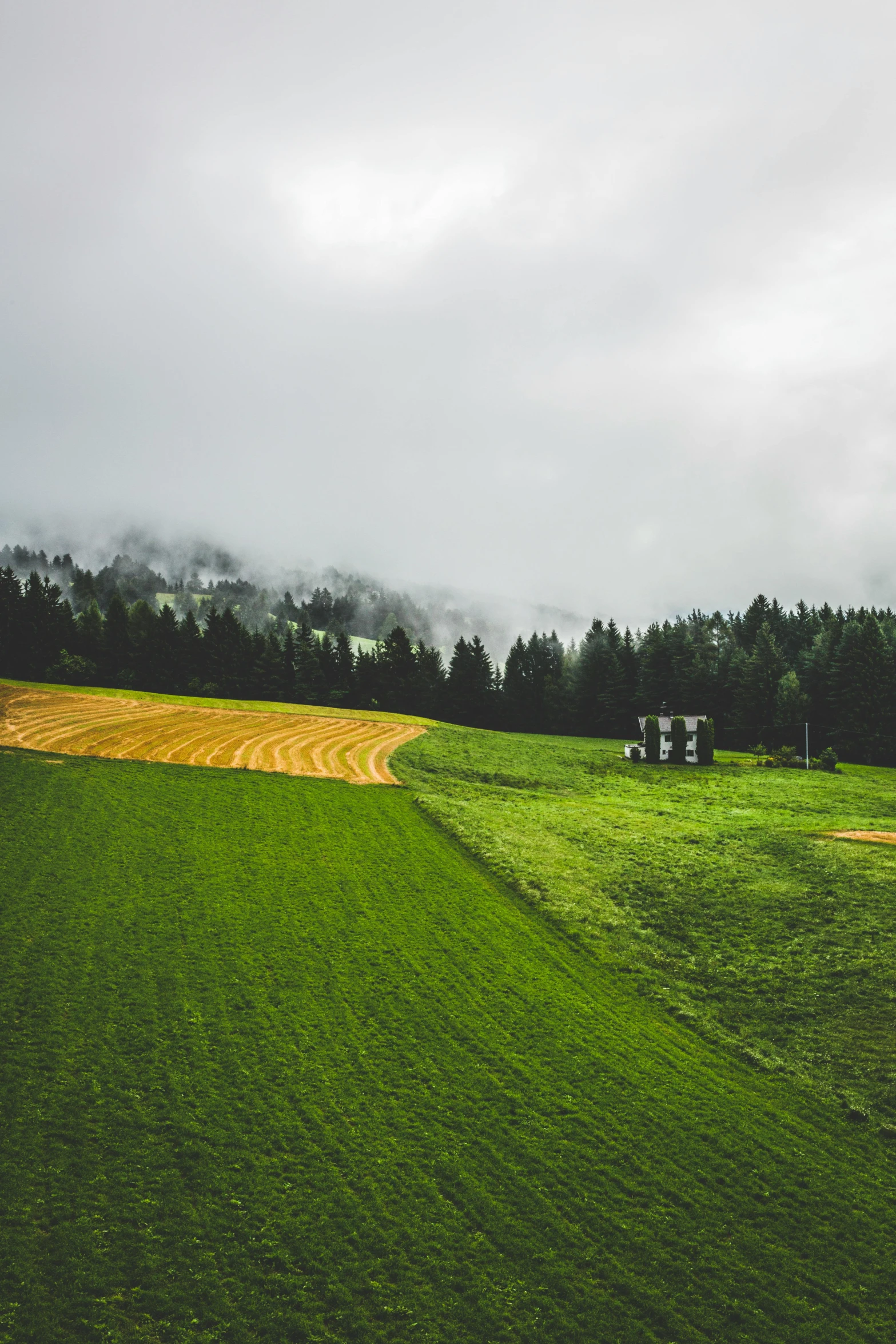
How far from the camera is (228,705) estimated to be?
204 feet

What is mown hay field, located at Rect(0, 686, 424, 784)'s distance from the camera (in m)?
38.8

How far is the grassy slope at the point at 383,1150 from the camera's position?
908cm

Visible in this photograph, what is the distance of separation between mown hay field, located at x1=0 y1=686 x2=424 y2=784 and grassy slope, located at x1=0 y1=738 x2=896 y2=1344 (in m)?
19.3

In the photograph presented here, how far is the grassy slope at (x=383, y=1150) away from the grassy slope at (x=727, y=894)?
6.98 feet

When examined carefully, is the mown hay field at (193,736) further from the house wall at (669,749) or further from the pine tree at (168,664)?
the pine tree at (168,664)

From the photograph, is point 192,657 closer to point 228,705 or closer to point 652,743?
point 228,705

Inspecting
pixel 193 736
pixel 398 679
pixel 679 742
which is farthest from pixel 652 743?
pixel 193 736

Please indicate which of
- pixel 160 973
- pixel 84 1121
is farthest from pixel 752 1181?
pixel 160 973

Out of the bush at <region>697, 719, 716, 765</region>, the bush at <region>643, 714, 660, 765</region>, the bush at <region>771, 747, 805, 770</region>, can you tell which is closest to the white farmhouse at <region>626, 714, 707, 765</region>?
the bush at <region>697, 719, 716, 765</region>

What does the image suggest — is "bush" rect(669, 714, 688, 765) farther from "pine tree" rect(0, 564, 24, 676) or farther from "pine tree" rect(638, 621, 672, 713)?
"pine tree" rect(0, 564, 24, 676)

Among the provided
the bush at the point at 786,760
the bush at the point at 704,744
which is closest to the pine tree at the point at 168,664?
the bush at the point at 704,744

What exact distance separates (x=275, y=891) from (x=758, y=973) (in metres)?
14.8

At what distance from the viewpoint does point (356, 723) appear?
61.4m

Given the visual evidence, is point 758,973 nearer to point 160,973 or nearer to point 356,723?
point 160,973
